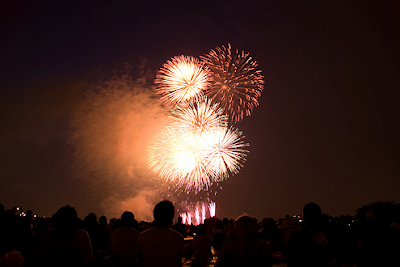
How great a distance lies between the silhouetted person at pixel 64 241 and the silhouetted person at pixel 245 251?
1523 millimetres

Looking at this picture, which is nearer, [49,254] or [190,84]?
[49,254]

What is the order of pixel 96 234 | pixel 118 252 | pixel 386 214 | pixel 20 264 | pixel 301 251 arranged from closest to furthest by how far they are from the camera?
pixel 20 264
pixel 301 251
pixel 386 214
pixel 118 252
pixel 96 234

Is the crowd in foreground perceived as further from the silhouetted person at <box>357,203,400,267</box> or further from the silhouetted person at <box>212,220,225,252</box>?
the silhouetted person at <box>212,220,225,252</box>

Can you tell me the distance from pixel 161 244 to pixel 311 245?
187 cm

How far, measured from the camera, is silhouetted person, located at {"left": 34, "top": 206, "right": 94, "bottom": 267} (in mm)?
3760

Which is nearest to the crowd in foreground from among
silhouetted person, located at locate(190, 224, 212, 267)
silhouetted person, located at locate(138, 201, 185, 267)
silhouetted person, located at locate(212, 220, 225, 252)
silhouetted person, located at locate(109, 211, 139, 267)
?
silhouetted person, located at locate(138, 201, 185, 267)

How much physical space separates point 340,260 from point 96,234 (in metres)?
5.44

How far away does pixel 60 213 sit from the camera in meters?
3.91

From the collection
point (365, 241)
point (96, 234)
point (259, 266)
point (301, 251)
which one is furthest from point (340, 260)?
point (96, 234)

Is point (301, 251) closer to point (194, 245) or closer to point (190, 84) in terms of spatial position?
point (194, 245)

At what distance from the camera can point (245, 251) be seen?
3801 millimetres

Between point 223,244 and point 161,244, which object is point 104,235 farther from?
point 223,244

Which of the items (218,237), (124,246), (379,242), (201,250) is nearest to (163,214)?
(124,246)

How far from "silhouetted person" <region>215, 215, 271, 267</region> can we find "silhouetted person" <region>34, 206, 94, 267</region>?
59.9 inches
